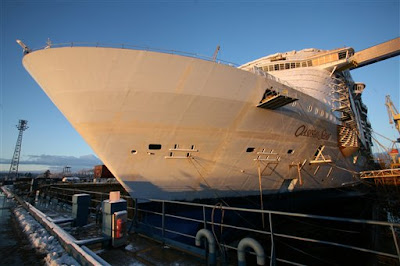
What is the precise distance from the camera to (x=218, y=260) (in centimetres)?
430

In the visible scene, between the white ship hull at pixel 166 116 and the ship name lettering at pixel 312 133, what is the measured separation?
113 centimetres

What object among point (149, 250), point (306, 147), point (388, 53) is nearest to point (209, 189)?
point (149, 250)

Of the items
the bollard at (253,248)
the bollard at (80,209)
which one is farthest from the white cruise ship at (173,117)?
the bollard at (253,248)

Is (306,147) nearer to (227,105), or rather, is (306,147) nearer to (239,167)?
(239,167)

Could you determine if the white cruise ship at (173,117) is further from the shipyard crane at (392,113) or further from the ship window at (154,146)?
the shipyard crane at (392,113)

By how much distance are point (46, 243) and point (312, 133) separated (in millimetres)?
12703

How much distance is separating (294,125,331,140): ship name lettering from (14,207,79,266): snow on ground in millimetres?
10604

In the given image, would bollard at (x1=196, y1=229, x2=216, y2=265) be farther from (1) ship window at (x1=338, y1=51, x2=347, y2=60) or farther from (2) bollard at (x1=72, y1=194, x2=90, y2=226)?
(1) ship window at (x1=338, y1=51, x2=347, y2=60)

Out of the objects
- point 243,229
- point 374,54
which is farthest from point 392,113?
point 243,229

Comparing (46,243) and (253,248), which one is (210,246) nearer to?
(253,248)

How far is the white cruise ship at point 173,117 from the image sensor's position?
6801mm

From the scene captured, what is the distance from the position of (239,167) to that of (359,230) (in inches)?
441

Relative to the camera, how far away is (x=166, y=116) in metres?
7.52

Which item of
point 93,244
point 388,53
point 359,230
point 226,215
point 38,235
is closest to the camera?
point 93,244
